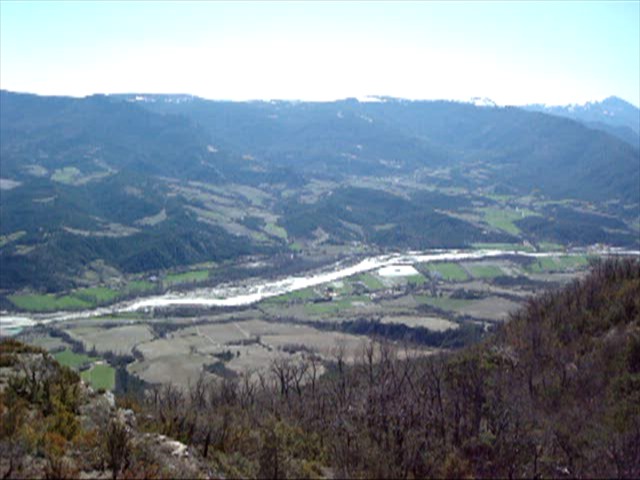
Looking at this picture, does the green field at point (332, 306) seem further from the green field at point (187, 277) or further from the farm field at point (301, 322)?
the green field at point (187, 277)

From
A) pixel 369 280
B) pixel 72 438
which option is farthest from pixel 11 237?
pixel 72 438

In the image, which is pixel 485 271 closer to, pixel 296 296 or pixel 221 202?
pixel 296 296

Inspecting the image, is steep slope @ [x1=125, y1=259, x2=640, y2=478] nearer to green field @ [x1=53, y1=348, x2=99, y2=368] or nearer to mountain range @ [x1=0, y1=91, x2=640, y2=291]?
green field @ [x1=53, y1=348, x2=99, y2=368]

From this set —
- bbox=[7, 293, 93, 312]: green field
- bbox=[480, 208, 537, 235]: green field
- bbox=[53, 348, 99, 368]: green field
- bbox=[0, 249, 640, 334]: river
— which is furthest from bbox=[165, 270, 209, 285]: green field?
bbox=[480, 208, 537, 235]: green field

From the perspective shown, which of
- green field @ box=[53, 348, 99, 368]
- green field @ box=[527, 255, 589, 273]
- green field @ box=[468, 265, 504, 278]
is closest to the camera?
green field @ box=[53, 348, 99, 368]

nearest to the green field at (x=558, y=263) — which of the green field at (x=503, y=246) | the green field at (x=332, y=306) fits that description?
the green field at (x=503, y=246)

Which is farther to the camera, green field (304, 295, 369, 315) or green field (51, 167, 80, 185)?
green field (51, 167, 80, 185)

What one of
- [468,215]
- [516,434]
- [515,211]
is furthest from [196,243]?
[516,434]
